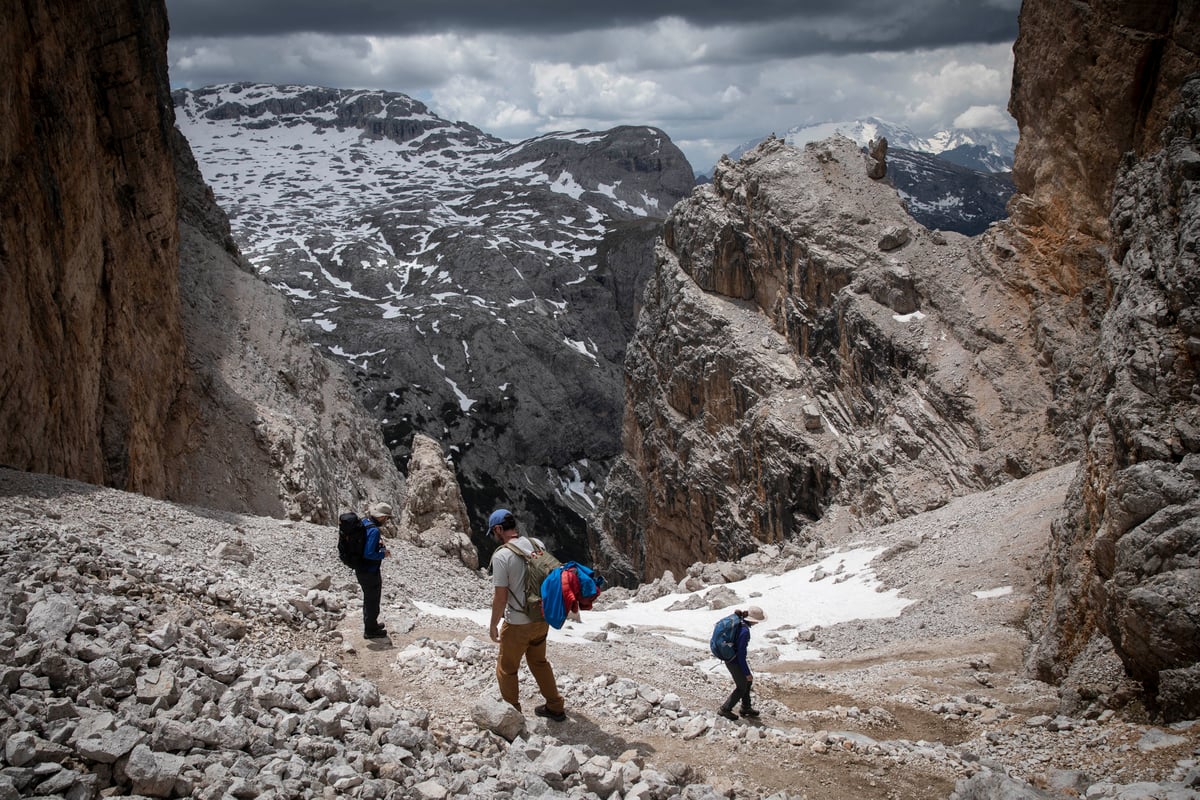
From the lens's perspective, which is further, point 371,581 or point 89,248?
point 89,248

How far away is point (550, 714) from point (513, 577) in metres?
1.91

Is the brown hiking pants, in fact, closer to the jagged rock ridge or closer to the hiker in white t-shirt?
the hiker in white t-shirt

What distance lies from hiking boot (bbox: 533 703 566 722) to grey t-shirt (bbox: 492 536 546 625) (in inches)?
52.8

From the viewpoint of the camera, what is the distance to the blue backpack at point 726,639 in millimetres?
11961

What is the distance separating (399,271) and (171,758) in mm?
163580

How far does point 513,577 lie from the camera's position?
9805 millimetres

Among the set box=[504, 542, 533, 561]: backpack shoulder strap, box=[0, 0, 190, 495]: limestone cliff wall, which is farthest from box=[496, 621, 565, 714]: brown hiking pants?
box=[0, 0, 190, 495]: limestone cliff wall

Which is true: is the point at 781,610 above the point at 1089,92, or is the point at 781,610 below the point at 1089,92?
below

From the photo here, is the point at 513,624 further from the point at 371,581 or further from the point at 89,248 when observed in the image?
the point at 89,248

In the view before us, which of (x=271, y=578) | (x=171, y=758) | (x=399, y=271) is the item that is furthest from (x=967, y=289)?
(x=399, y=271)

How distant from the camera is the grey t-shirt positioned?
9.77 m

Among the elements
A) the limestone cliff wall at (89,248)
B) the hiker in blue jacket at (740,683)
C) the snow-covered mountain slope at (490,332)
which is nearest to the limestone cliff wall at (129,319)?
the limestone cliff wall at (89,248)

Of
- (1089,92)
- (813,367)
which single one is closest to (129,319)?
(1089,92)

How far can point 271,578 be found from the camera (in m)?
15.4
